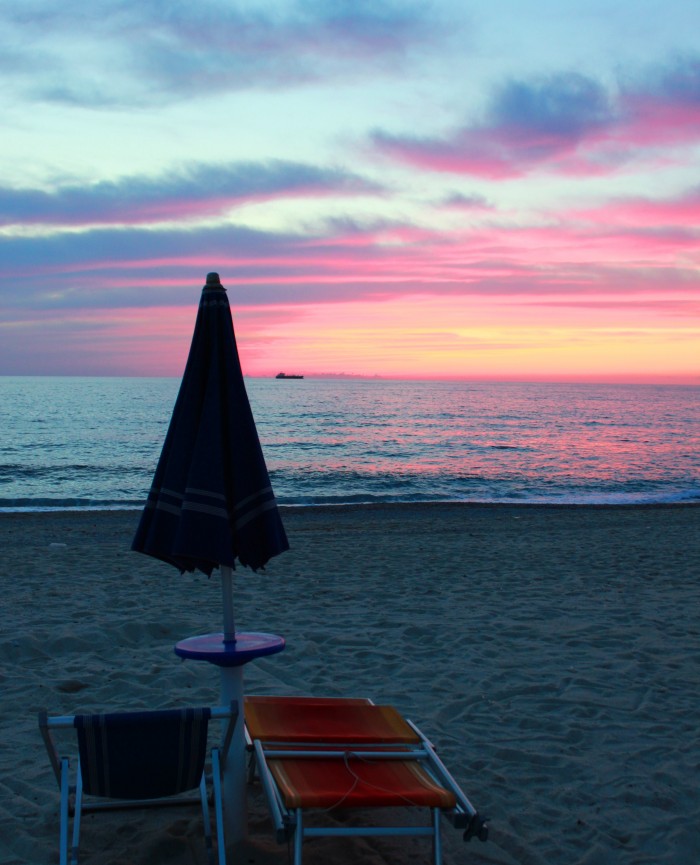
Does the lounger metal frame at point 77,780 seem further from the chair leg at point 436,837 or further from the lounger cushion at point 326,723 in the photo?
the chair leg at point 436,837

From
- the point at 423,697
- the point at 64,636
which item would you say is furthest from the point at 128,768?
the point at 64,636

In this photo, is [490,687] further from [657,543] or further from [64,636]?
[657,543]

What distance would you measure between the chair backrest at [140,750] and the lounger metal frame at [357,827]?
1.23ft

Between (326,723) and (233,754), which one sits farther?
(326,723)

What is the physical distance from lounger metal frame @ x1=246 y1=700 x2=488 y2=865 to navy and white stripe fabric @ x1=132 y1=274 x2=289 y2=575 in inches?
34.2

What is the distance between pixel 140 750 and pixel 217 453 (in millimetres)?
1239

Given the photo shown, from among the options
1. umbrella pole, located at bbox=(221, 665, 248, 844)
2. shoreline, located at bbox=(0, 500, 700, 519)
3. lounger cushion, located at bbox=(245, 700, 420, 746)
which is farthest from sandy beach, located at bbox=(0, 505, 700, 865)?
shoreline, located at bbox=(0, 500, 700, 519)

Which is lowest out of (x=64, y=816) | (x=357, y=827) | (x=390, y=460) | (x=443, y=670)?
(x=390, y=460)

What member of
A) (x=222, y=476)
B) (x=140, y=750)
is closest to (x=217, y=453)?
(x=222, y=476)

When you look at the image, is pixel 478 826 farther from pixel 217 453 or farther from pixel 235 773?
pixel 217 453

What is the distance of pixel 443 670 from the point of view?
609cm

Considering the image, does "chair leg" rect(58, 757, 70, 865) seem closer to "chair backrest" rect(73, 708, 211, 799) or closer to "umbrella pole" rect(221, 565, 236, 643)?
"chair backrest" rect(73, 708, 211, 799)

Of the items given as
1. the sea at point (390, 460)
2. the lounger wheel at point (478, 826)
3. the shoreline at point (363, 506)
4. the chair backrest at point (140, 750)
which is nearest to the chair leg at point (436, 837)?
the lounger wheel at point (478, 826)

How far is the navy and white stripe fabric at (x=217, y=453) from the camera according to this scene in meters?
3.40
